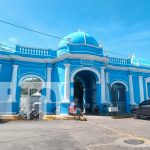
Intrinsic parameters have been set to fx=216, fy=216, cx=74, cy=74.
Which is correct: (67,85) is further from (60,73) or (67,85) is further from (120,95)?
A: (120,95)

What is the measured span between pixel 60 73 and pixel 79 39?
376cm

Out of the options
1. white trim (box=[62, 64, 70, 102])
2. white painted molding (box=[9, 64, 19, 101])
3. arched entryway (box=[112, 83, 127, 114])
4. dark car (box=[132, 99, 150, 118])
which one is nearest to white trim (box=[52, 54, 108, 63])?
white trim (box=[62, 64, 70, 102])

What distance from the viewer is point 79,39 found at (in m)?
20.6

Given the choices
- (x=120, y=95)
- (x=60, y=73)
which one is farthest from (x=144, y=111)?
(x=60, y=73)

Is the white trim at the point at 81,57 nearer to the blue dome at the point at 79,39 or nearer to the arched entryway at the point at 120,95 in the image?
the blue dome at the point at 79,39

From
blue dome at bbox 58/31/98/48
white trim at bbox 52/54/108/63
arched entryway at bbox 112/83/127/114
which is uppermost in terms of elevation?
blue dome at bbox 58/31/98/48

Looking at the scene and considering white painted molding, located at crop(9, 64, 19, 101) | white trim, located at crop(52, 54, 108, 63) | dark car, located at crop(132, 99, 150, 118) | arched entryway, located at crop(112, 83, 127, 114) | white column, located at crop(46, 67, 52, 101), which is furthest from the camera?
arched entryway, located at crop(112, 83, 127, 114)

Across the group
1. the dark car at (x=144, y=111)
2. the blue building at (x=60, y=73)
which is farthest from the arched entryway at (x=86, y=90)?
the dark car at (x=144, y=111)

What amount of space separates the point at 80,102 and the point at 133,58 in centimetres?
861

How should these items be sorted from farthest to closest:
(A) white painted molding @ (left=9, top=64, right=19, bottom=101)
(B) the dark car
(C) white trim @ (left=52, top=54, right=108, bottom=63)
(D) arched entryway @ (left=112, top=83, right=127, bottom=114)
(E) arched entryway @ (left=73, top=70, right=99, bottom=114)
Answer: (D) arched entryway @ (left=112, top=83, right=127, bottom=114) < (E) arched entryway @ (left=73, top=70, right=99, bottom=114) < (C) white trim @ (left=52, top=54, right=108, bottom=63) < (A) white painted molding @ (left=9, top=64, right=19, bottom=101) < (B) the dark car

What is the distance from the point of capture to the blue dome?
66.7 ft

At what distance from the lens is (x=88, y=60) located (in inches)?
776

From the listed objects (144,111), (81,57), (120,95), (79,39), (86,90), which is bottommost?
(144,111)

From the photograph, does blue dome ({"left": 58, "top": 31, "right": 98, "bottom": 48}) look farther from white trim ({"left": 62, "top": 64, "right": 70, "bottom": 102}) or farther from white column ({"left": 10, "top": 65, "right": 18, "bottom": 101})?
white column ({"left": 10, "top": 65, "right": 18, "bottom": 101})
